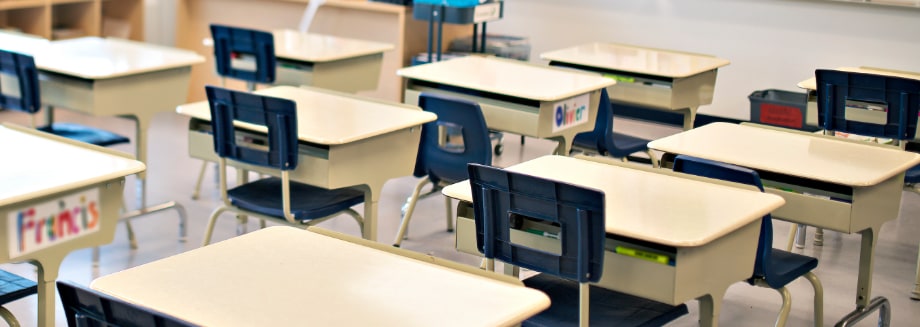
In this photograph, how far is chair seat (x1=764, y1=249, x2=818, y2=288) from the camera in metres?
3.21

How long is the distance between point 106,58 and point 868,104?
335 centimetres

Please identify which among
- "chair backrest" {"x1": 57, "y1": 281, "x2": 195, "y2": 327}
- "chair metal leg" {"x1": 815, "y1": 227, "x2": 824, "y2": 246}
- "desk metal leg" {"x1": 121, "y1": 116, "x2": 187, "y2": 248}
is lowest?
"chair metal leg" {"x1": 815, "y1": 227, "x2": 824, "y2": 246}

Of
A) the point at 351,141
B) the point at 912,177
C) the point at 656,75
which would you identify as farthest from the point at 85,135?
the point at 912,177

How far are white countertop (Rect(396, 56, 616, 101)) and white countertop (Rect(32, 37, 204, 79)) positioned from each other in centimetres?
105

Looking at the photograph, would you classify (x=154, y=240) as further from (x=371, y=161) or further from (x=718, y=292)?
(x=718, y=292)

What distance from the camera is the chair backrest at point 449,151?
4.20m

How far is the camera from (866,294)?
3.79 m

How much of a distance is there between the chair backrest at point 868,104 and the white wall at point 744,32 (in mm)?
2409

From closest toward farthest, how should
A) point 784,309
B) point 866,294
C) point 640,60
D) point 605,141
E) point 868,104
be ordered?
point 784,309 < point 866,294 < point 868,104 < point 605,141 < point 640,60

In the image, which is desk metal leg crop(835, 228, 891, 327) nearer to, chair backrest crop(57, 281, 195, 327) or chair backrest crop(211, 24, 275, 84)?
chair backrest crop(57, 281, 195, 327)

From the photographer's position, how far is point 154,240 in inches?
185

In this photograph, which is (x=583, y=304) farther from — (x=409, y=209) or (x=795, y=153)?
(x=409, y=209)

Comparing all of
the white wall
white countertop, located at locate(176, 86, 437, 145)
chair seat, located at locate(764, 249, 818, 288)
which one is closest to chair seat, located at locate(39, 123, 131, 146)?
white countertop, located at locate(176, 86, 437, 145)

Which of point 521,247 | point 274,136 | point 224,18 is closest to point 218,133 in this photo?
point 274,136
